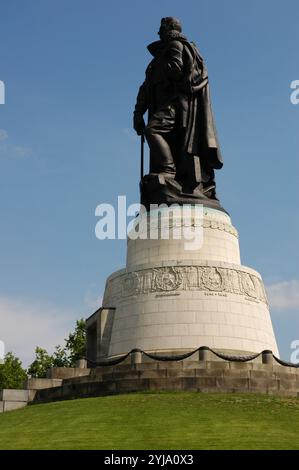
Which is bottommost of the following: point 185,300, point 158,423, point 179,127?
point 158,423

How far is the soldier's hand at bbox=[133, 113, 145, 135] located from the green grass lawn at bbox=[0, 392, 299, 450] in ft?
50.8

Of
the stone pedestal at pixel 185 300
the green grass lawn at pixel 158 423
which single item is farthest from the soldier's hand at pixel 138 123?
the green grass lawn at pixel 158 423

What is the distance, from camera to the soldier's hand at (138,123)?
30781 mm

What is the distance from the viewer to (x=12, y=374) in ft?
165

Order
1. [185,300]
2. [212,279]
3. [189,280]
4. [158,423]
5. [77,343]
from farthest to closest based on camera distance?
[77,343] → [212,279] → [189,280] → [185,300] → [158,423]

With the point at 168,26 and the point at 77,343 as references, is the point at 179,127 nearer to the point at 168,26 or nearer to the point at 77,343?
the point at 168,26

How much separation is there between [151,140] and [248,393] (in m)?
13.5

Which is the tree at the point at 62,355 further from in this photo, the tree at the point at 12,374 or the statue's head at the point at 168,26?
the statue's head at the point at 168,26

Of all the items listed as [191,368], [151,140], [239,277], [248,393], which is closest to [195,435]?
[248,393]

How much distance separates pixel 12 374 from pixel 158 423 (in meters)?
38.5

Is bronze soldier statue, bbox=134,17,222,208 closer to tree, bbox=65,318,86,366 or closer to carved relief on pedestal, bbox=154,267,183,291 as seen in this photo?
carved relief on pedestal, bbox=154,267,183,291

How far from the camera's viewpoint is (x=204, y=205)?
2752cm

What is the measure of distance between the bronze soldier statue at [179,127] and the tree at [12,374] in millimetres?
26257

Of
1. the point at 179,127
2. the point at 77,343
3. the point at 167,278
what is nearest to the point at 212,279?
the point at 167,278
